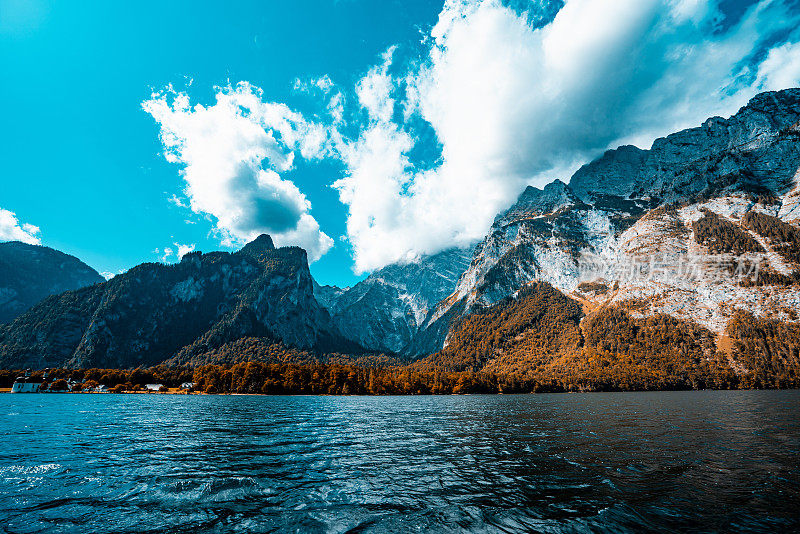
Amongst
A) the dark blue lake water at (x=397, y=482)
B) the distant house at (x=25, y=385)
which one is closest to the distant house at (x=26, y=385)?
the distant house at (x=25, y=385)

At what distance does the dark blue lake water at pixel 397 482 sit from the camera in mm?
16344

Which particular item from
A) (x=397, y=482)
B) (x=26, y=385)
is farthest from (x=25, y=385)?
(x=397, y=482)

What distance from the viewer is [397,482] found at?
23.3 m

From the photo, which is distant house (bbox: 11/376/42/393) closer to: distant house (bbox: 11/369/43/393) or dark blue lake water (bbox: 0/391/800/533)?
distant house (bbox: 11/369/43/393)

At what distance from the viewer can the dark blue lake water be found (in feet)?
53.6

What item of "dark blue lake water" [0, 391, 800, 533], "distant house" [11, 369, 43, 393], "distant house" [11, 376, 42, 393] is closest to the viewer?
"dark blue lake water" [0, 391, 800, 533]

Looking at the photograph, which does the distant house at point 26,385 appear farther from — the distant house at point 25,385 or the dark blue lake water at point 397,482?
the dark blue lake water at point 397,482

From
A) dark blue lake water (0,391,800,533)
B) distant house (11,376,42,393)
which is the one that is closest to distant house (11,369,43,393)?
distant house (11,376,42,393)

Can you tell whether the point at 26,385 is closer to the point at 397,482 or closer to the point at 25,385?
the point at 25,385

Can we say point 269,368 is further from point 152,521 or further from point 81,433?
point 152,521

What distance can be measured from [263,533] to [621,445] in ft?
124

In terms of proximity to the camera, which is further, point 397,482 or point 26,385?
point 26,385

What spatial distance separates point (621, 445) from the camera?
36500 mm

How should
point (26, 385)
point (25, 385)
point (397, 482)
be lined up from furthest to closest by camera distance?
point (26, 385), point (25, 385), point (397, 482)
